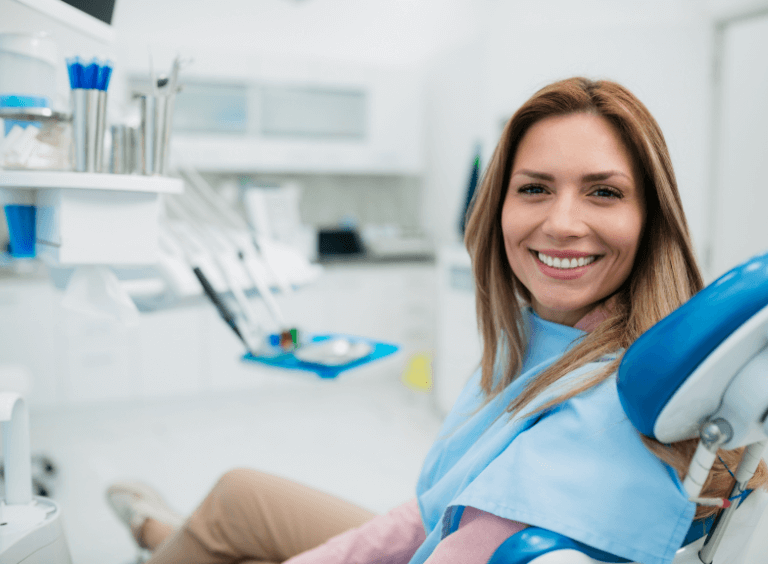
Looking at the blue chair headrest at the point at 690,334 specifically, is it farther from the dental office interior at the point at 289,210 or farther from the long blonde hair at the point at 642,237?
the dental office interior at the point at 289,210

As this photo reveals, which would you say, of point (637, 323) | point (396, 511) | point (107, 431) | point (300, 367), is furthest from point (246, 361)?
point (107, 431)

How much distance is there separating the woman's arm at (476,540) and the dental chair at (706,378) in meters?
0.09

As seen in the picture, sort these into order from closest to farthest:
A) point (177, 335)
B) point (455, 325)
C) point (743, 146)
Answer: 1. point (743, 146)
2. point (455, 325)
3. point (177, 335)

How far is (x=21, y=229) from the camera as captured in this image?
92cm

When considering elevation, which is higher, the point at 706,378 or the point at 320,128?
the point at 320,128

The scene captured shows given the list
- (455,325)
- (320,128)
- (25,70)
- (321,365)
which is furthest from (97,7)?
(320,128)

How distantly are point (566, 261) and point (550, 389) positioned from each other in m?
0.20

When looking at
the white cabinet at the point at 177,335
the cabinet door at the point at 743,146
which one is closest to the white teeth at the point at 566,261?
the white cabinet at the point at 177,335

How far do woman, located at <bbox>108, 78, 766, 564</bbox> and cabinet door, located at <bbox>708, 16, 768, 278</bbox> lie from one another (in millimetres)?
1882

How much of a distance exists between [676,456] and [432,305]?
130 inches

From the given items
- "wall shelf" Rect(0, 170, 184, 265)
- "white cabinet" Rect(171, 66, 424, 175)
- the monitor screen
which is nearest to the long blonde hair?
A: "wall shelf" Rect(0, 170, 184, 265)

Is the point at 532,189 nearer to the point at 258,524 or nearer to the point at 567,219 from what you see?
the point at 567,219

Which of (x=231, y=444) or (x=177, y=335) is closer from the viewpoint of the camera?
(x=231, y=444)

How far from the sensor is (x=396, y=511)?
1.02 metres
